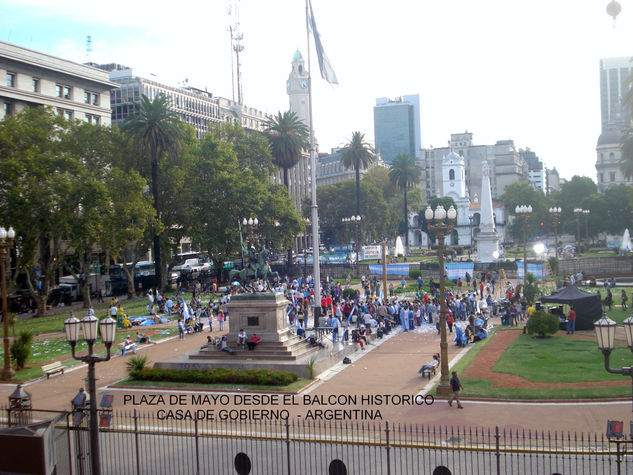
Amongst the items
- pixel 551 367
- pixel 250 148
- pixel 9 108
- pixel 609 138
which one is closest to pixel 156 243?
pixel 250 148

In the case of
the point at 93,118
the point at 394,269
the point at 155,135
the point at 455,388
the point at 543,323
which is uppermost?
the point at 93,118

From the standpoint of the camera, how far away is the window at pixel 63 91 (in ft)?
190

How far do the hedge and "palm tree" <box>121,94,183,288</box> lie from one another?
94.1 feet

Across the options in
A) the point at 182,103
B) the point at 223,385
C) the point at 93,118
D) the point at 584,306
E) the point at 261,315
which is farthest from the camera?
the point at 182,103

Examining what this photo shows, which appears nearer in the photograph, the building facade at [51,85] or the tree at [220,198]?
the building facade at [51,85]

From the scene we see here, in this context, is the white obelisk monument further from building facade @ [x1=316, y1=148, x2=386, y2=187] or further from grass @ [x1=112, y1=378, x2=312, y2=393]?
building facade @ [x1=316, y1=148, x2=386, y2=187]

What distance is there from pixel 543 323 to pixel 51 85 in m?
50.3

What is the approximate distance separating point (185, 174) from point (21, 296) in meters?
17.1

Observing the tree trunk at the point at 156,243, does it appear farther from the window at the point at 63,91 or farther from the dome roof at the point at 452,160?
the dome roof at the point at 452,160

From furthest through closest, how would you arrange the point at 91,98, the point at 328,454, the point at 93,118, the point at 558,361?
the point at 93,118 → the point at 91,98 → the point at 558,361 → the point at 328,454

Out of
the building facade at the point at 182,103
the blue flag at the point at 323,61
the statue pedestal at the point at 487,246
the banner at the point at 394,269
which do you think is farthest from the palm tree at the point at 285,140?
the blue flag at the point at 323,61

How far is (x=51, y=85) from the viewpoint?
5712cm

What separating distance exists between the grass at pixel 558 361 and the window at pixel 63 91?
50.0 m

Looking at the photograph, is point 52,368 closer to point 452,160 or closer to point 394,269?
point 394,269
